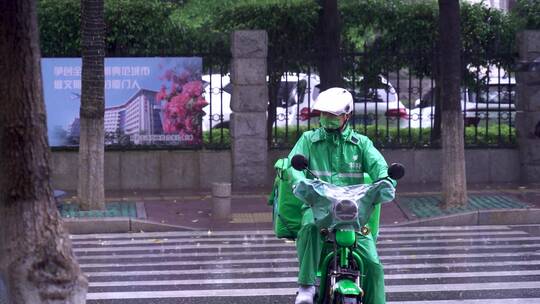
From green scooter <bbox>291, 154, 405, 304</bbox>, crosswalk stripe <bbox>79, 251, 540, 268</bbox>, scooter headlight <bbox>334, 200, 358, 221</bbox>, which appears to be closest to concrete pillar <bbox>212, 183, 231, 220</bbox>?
crosswalk stripe <bbox>79, 251, 540, 268</bbox>

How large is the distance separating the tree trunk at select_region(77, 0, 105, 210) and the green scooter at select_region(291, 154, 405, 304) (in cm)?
792

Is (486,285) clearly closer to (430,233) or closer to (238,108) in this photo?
(430,233)

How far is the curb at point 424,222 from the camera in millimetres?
13375

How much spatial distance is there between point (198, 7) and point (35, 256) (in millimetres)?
14177

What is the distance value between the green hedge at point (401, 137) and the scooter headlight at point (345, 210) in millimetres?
11184

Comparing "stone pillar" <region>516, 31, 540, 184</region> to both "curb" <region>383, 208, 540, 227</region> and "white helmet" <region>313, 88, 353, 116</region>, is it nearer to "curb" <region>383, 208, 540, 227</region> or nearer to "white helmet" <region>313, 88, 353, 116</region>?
"curb" <region>383, 208, 540, 227</region>

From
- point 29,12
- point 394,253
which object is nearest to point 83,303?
point 29,12

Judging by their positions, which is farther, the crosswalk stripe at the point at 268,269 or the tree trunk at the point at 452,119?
the tree trunk at the point at 452,119

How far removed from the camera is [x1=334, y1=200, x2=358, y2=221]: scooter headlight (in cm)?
597

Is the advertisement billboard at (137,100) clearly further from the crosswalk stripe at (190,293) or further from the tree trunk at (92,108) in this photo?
the crosswalk stripe at (190,293)

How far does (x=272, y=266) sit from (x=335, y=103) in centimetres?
454

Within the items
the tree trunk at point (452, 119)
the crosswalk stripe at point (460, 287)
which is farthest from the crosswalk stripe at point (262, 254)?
the tree trunk at point (452, 119)

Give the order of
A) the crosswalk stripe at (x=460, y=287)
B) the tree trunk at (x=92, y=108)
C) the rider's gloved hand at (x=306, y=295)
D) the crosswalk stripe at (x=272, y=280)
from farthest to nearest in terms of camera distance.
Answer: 1. the tree trunk at (x=92, y=108)
2. the crosswalk stripe at (x=272, y=280)
3. the crosswalk stripe at (x=460, y=287)
4. the rider's gloved hand at (x=306, y=295)

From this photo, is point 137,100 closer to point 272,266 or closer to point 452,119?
point 452,119
